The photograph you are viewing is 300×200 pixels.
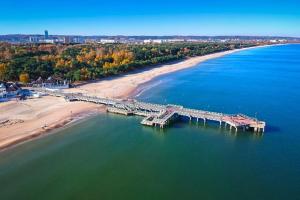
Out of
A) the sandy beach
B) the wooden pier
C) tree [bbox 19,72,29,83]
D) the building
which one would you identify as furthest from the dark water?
tree [bbox 19,72,29,83]

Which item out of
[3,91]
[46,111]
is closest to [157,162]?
[46,111]

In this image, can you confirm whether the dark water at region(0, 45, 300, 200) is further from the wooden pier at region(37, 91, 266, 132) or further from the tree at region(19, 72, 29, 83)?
the tree at region(19, 72, 29, 83)

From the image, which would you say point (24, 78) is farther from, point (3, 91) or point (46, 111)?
point (46, 111)

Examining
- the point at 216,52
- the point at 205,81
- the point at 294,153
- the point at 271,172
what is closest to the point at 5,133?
the point at 271,172

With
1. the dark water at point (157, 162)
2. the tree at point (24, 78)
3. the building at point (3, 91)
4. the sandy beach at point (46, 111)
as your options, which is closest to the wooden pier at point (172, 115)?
the dark water at point (157, 162)

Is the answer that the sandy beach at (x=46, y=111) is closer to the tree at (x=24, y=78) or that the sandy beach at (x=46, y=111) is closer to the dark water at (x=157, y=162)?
the dark water at (x=157, y=162)

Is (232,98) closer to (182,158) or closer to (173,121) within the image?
(173,121)
